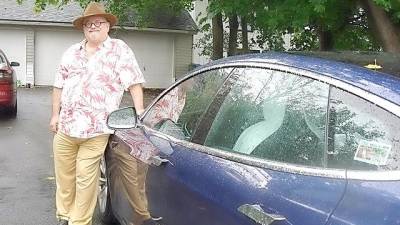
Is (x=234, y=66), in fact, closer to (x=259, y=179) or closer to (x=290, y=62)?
(x=290, y=62)

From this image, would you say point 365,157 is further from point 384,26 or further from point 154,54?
point 154,54

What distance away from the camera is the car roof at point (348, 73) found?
7.18 feet

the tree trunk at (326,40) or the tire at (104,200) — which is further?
the tree trunk at (326,40)

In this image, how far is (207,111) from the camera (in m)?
3.26

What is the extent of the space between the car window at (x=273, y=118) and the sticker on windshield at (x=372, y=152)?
0.15 meters

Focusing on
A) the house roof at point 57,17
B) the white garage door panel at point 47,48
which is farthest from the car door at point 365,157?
the white garage door panel at point 47,48

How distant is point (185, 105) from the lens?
371cm

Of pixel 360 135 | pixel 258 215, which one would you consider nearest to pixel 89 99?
pixel 258 215

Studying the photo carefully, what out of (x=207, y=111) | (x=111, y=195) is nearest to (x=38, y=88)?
(x=111, y=195)

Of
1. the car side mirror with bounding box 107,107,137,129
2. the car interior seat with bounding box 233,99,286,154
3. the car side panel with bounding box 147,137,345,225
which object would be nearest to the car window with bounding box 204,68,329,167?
the car interior seat with bounding box 233,99,286,154

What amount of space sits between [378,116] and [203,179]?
975 mm

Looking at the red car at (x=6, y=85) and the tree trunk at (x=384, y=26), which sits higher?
the tree trunk at (x=384, y=26)

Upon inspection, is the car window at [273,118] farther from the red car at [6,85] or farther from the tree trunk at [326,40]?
the red car at [6,85]

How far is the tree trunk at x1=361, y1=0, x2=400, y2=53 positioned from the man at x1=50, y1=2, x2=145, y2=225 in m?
4.24
